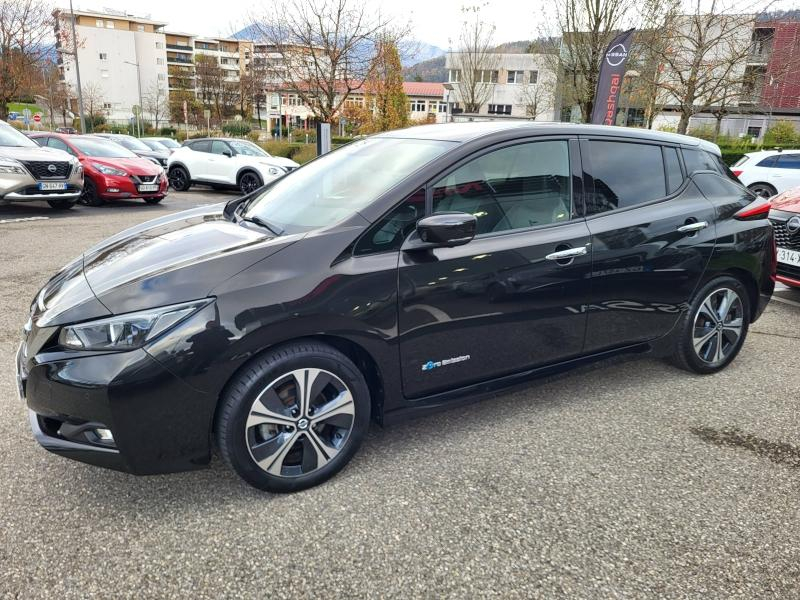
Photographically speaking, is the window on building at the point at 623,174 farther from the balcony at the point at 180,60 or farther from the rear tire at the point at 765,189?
the balcony at the point at 180,60

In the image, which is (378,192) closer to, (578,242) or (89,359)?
(578,242)

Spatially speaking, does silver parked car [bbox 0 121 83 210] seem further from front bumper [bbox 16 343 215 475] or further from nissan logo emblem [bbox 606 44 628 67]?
nissan logo emblem [bbox 606 44 628 67]

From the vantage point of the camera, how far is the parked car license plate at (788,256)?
17.5 feet

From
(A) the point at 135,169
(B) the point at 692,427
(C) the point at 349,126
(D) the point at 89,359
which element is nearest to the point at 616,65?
(A) the point at 135,169

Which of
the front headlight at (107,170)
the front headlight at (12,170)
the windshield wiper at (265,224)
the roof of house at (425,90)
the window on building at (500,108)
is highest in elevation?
the roof of house at (425,90)

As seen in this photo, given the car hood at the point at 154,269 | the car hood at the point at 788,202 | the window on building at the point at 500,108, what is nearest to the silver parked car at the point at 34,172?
the car hood at the point at 154,269

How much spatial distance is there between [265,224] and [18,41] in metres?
29.8

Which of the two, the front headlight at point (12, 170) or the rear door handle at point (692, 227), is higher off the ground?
the rear door handle at point (692, 227)

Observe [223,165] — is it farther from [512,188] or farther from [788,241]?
[512,188]

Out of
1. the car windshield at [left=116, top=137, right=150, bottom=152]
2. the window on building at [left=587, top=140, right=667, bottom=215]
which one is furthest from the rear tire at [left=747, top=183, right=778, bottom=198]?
the car windshield at [left=116, top=137, right=150, bottom=152]

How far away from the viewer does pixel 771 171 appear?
13.0 meters

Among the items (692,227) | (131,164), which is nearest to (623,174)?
(692,227)

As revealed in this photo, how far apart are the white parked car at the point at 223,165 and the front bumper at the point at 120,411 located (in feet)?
40.4

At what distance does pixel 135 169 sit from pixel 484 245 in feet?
35.4
